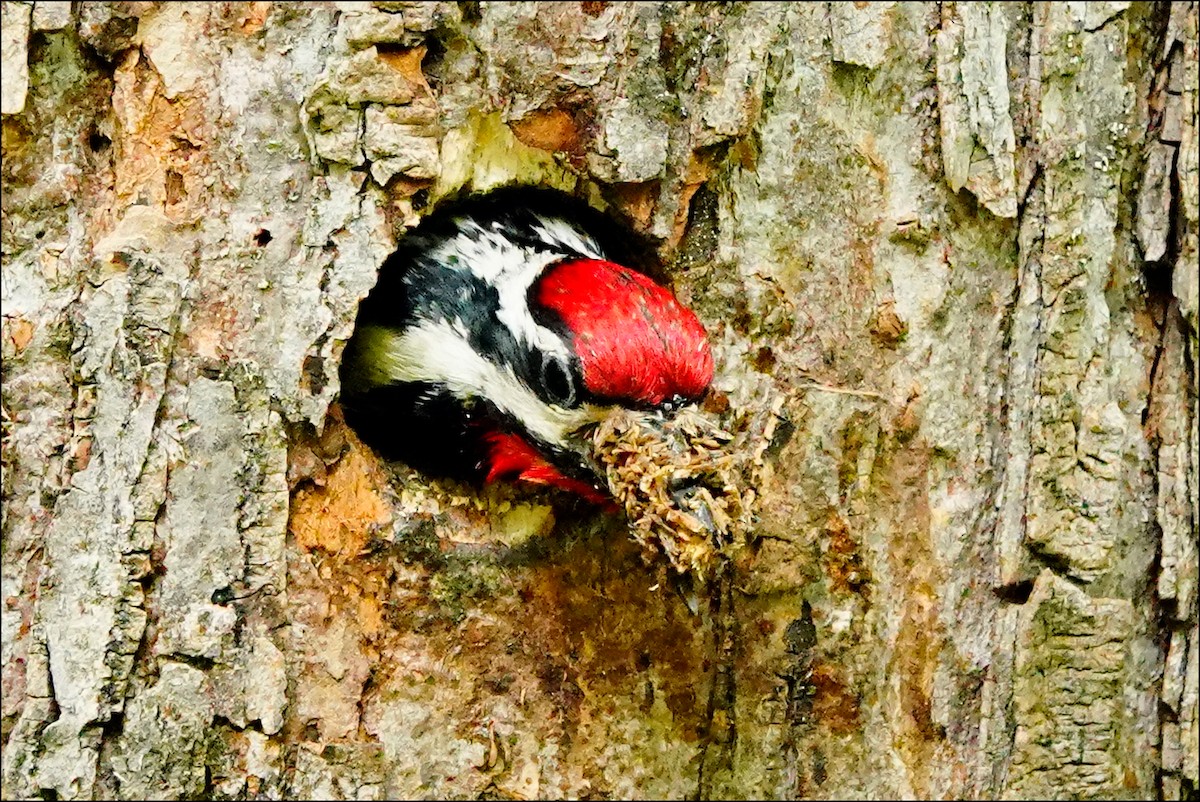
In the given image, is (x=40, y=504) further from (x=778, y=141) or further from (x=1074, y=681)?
(x=1074, y=681)

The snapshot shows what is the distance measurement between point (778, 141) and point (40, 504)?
1308 mm

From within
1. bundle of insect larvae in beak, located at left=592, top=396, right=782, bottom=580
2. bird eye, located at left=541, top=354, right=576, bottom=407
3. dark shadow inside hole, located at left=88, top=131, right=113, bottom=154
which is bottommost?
bundle of insect larvae in beak, located at left=592, top=396, right=782, bottom=580

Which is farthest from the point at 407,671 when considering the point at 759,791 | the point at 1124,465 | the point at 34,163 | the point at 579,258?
the point at 1124,465

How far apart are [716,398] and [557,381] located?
28 cm

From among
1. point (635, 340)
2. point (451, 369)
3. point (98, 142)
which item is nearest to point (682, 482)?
point (635, 340)

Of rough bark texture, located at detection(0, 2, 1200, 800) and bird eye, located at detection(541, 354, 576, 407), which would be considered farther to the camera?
bird eye, located at detection(541, 354, 576, 407)

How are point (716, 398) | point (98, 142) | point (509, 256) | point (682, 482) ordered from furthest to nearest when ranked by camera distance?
1. point (509, 256)
2. point (716, 398)
3. point (98, 142)
4. point (682, 482)

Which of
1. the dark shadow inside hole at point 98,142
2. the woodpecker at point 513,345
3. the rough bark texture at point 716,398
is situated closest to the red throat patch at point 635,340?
the woodpecker at point 513,345

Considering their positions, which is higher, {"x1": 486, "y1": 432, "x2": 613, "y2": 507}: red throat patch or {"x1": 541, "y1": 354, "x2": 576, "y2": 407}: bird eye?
{"x1": 541, "y1": 354, "x2": 576, "y2": 407}: bird eye

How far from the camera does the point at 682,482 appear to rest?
6.70 ft

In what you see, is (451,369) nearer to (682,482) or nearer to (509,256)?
(509,256)

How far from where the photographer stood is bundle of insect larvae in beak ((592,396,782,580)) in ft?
6.57

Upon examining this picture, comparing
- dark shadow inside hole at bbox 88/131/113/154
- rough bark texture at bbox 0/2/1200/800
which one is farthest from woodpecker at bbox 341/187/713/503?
dark shadow inside hole at bbox 88/131/113/154

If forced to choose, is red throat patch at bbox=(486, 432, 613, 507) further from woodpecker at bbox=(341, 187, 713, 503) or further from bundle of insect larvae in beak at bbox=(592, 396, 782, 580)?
bundle of insect larvae in beak at bbox=(592, 396, 782, 580)
